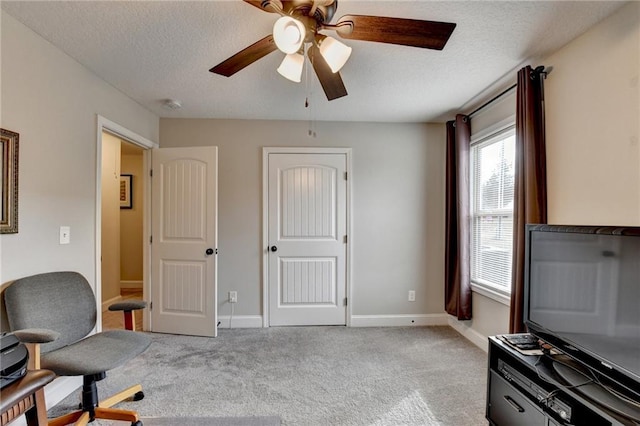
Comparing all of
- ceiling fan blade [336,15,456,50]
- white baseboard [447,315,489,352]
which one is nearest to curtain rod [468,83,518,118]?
ceiling fan blade [336,15,456,50]

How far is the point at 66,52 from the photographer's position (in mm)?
2129

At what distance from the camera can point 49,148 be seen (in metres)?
2.02

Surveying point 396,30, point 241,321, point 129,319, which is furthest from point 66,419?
point 396,30

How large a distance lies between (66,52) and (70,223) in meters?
1.19

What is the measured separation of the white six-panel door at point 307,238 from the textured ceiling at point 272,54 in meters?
0.71

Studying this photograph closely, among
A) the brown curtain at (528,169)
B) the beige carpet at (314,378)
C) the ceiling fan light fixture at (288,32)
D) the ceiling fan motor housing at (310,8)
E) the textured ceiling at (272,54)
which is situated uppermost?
the textured ceiling at (272,54)

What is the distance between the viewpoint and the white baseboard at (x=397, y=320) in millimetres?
3564

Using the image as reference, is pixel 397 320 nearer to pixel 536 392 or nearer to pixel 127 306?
pixel 536 392

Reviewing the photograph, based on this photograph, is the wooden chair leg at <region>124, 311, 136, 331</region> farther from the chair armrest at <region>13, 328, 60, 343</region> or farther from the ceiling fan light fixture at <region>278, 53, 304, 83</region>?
the ceiling fan light fixture at <region>278, 53, 304, 83</region>

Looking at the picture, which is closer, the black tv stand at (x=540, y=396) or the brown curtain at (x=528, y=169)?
the black tv stand at (x=540, y=396)

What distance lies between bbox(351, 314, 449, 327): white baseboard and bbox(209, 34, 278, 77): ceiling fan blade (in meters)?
2.85

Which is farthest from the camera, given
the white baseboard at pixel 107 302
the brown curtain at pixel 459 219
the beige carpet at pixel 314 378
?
the white baseboard at pixel 107 302

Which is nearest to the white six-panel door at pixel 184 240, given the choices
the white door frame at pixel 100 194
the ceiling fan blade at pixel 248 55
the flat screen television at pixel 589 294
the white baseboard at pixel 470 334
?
the white door frame at pixel 100 194

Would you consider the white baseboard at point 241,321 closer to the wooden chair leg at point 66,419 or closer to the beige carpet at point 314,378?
the beige carpet at point 314,378
